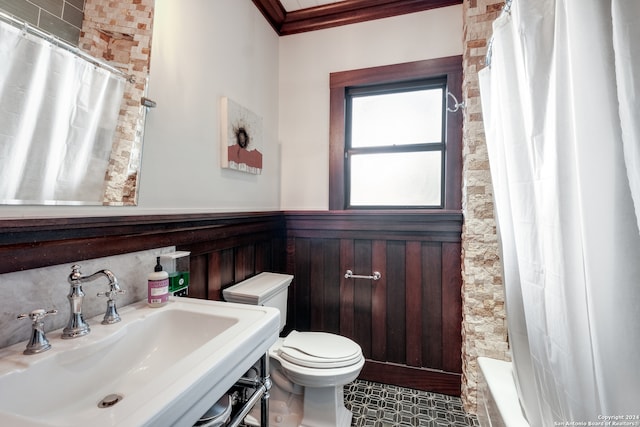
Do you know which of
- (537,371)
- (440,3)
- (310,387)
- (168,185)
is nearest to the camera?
(537,371)

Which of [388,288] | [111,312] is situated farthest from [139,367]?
[388,288]

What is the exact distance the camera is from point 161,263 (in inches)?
44.3

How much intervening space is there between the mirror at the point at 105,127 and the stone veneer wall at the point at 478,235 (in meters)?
1.64

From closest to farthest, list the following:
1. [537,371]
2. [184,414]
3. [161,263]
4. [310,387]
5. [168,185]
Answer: [184,414] < [537,371] < [161,263] < [168,185] < [310,387]

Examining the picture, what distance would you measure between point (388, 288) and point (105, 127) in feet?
5.72

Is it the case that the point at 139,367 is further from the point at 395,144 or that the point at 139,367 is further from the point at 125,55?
the point at 395,144

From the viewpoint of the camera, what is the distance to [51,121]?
80 centimetres

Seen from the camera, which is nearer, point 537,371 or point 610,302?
point 610,302

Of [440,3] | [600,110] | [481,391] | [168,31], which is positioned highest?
[440,3]

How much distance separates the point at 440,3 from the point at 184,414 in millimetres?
2472

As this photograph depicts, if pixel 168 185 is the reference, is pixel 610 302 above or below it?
below

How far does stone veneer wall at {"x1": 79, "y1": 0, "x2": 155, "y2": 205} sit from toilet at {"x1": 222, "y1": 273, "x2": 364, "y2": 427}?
725 mm

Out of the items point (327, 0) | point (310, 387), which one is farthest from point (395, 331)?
point (327, 0)

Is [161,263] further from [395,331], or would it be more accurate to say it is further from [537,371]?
[395,331]
